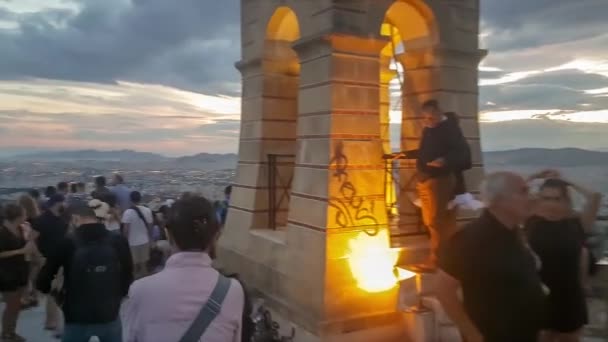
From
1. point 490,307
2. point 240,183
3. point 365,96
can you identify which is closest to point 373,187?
point 365,96

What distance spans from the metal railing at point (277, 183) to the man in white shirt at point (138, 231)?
2.14 metres

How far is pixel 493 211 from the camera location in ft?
11.0

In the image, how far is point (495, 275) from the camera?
3.22 metres

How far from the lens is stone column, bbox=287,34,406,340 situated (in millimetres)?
6371

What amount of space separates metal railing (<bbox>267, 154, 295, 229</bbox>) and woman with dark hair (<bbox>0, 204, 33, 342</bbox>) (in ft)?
11.9

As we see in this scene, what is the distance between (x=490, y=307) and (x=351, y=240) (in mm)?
3300

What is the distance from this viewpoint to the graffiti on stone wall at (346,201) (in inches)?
253

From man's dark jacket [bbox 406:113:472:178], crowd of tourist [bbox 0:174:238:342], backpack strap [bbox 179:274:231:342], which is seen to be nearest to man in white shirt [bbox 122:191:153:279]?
crowd of tourist [bbox 0:174:238:342]

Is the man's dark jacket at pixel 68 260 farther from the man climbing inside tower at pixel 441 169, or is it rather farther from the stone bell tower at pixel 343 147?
the man climbing inside tower at pixel 441 169

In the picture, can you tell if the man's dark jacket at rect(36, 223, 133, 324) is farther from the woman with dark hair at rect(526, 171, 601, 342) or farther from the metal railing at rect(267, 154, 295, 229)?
the metal railing at rect(267, 154, 295, 229)

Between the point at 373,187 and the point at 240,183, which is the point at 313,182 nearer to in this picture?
the point at 373,187

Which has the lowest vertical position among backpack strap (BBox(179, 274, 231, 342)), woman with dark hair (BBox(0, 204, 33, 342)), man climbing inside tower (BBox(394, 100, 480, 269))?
woman with dark hair (BBox(0, 204, 33, 342))

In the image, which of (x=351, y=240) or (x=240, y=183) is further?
(x=240, y=183)

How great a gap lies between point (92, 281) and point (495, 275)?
3243 mm
